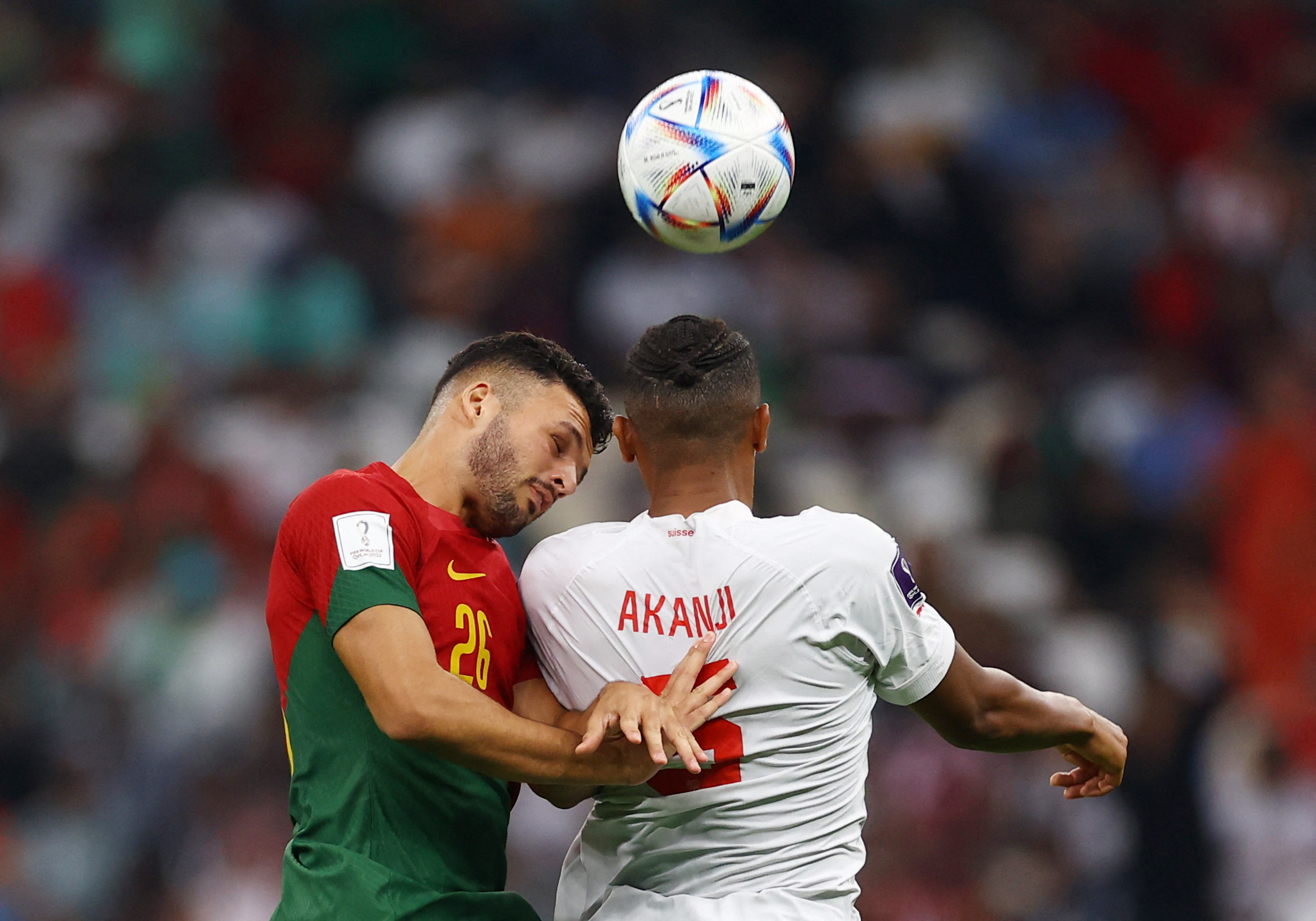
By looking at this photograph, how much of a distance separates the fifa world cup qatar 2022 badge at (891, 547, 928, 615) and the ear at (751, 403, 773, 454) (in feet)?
1.28

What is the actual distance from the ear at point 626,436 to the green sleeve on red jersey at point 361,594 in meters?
0.63

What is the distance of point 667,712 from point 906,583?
64 cm

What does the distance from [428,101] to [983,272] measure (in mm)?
3473

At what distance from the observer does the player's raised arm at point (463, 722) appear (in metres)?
2.96

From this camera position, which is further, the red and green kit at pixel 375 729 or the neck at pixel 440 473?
the neck at pixel 440 473

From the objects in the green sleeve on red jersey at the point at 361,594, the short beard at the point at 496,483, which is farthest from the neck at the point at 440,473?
the green sleeve on red jersey at the point at 361,594

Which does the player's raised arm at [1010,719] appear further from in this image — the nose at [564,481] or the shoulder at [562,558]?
the nose at [564,481]

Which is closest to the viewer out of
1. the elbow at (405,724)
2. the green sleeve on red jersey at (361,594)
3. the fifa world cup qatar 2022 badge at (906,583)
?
the elbow at (405,724)

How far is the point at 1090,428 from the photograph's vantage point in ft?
27.0

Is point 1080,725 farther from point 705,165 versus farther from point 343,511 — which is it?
point 343,511

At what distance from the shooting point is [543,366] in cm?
370

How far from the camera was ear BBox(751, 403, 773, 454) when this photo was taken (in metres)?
3.44

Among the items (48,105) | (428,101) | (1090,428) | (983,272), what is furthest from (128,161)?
(1090,428)

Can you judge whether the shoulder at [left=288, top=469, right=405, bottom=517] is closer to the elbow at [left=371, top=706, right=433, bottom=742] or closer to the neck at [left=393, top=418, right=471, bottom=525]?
the neck at [left=393, top=418, right=471, bottom=525]
